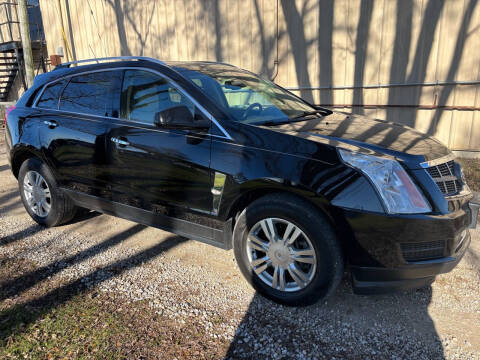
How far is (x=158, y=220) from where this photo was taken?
11.2ft

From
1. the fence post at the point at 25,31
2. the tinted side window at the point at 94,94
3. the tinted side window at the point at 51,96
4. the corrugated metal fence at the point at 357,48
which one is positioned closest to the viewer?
the tinted side window at the point at 94,94

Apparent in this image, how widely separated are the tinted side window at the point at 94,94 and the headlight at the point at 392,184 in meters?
2.27

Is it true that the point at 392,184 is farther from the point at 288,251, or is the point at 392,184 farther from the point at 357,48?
the point at 357,48

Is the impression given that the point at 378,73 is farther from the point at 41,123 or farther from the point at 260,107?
the point at 41,123

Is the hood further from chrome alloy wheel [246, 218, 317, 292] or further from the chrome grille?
chrome alloy wheel [246, 218, 317, 292]

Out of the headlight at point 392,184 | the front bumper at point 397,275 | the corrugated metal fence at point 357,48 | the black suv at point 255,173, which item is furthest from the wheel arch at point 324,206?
the corrugated metal fence at point 357,48

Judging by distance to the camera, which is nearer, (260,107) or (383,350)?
(383,350)

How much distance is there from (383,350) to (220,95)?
2.24m

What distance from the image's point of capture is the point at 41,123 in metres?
4.11

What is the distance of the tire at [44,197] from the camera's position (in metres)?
4.20

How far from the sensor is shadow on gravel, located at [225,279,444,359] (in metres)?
2.35

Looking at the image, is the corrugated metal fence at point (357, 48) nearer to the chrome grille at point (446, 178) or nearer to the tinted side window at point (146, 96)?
the chrome grille at point (446, 178)

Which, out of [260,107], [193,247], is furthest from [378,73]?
[193,247]

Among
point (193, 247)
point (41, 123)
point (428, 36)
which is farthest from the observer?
point (428, 36)
